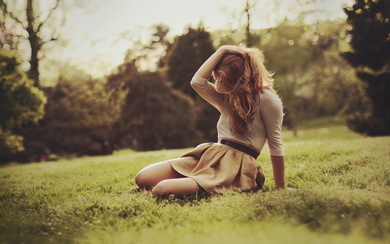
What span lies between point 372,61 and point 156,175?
14612mm

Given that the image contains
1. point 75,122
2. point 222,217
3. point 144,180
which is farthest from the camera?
point 75,122

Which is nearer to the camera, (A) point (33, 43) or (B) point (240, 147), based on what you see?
(B) point (240, 147)

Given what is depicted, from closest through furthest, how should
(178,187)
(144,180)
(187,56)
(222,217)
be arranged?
(222,217)
(178,187)
(144,180)
(187,56)

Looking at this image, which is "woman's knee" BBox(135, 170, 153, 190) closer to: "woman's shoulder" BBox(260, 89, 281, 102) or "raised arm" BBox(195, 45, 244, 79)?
"raised arm" BBox(195, 45, 244, 79)

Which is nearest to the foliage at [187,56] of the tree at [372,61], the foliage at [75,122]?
the foliage at [75,122]

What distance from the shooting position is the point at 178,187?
11.2 feet

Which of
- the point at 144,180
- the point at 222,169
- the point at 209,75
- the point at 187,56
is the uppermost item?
the point at 187,56

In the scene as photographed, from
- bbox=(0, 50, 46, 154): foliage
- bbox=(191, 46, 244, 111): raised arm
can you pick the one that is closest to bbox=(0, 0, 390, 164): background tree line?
bbox=(0, 50, 46, 154): foliage

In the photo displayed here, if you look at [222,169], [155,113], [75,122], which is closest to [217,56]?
[222,169]

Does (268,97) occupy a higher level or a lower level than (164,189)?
higher

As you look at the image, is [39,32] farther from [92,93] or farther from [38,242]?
[38,242]

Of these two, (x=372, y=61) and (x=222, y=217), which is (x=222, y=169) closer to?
(x=222, y=217)

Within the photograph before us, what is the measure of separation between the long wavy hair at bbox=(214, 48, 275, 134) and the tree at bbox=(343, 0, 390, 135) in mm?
11689

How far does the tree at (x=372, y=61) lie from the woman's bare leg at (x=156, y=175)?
496 inches
